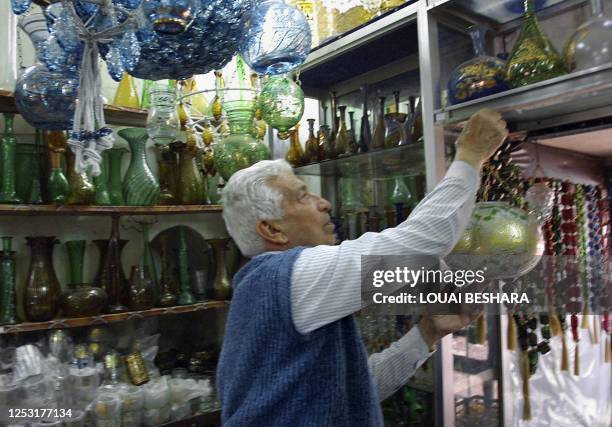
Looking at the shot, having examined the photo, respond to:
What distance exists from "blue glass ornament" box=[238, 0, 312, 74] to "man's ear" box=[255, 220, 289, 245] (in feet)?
1.55

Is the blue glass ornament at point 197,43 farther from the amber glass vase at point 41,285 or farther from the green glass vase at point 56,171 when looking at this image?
the amber glass vase at point 41,285

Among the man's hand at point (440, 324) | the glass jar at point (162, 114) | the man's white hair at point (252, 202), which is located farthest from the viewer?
the glass jar at point (162, 114)

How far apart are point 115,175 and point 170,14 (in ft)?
4.44

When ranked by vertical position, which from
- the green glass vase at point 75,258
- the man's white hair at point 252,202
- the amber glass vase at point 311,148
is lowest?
the green glass vase at point 75,258

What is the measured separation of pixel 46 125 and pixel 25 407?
1.00 metres

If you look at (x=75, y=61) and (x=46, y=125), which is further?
(x=46, y=125)

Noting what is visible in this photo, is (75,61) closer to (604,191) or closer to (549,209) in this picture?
(549,209)

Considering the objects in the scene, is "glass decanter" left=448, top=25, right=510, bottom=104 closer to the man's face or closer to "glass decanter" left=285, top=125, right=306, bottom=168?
the man's face

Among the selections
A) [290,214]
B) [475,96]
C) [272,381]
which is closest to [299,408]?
[272,381]

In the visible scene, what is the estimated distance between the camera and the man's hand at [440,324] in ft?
3.56

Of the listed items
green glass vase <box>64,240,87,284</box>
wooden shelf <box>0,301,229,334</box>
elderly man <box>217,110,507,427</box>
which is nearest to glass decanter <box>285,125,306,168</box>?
wooden shelf <box>0,301,229,334</box>

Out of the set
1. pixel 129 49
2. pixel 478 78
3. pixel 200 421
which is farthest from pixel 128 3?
pixel 200 421

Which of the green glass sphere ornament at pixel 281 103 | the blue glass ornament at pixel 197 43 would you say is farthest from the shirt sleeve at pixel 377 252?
the green glass sphere ornament at pixel 281 103

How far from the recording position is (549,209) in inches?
52.1
